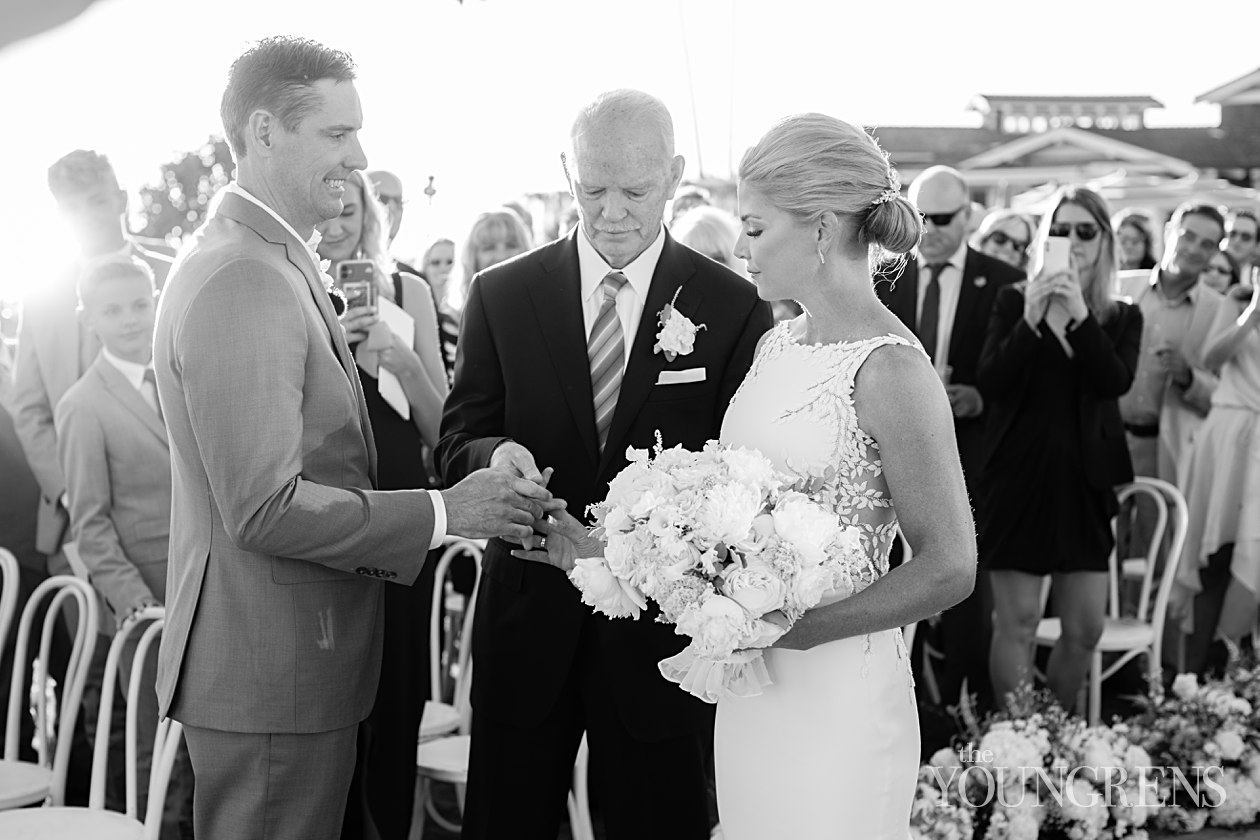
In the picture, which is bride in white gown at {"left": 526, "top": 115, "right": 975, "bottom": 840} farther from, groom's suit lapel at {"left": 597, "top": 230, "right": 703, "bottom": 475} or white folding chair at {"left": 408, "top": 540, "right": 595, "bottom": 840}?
white folding chair at {"left": 408, "top": 540, "right": 595, "bottom": 840}

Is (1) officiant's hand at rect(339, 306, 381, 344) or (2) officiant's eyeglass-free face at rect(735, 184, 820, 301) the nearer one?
(2) officiant's eyeglass-free face at rect(735, 184, 820, 301)

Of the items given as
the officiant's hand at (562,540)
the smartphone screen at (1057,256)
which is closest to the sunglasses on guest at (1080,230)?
the smartphone screen at (1057,256)

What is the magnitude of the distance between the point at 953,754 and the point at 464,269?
3.45 meters

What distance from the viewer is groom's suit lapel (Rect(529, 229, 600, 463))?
312cm

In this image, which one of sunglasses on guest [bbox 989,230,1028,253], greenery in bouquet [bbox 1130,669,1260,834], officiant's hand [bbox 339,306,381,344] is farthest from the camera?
sunglasses on guest [bbox 989,230,1028,253]

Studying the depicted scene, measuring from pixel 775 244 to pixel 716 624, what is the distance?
0.87 metres

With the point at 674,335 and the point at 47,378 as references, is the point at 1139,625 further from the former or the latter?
the point at 47,378

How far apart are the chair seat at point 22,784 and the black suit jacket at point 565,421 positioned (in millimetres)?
1657

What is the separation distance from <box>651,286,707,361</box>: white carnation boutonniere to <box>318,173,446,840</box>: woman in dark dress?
1.08m

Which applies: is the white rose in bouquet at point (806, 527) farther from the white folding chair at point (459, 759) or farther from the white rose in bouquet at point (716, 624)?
the white folding chair at point (459, 759)

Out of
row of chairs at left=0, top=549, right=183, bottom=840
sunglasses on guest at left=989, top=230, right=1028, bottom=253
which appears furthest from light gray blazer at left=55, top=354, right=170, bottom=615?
sunglasses on guest at left=989, top=230, right=1028, bottom=253

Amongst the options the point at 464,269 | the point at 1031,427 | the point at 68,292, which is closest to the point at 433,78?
the point at 464,269

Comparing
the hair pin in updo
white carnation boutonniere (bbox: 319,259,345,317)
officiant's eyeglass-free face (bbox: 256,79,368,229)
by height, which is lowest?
white carnation boutonniere (bbox: 319,259,345,317)

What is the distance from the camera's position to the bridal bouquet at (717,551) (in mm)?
2211
